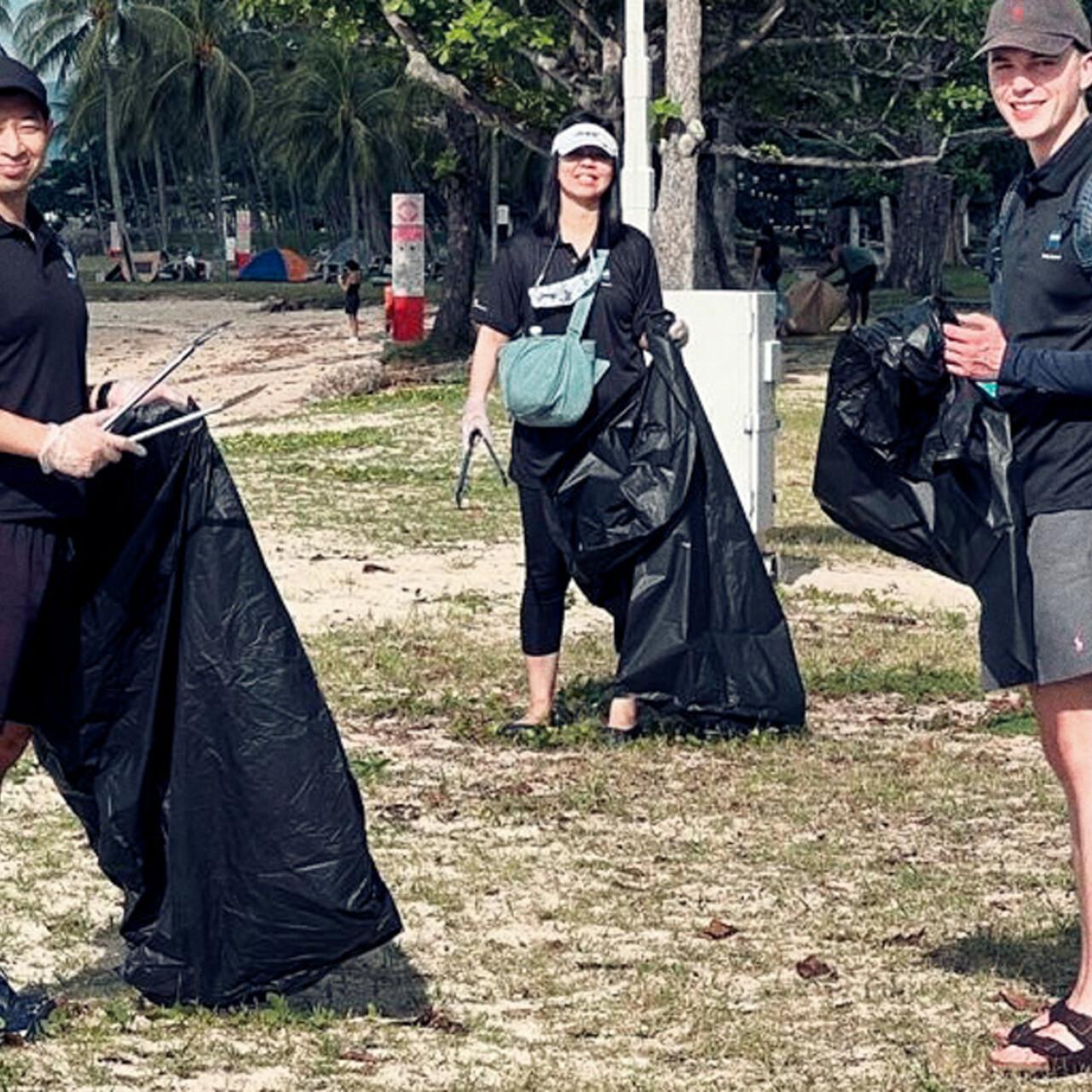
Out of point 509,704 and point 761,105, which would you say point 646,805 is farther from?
point 761,105

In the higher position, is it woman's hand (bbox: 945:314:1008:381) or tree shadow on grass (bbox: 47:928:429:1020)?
woman's hand (bbox: 945:314:1008:381)

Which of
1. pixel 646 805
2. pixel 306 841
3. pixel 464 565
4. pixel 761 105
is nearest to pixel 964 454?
pixel 306 841

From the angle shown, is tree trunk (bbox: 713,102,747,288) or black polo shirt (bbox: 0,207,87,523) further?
tree trunk (bbox: 713,102,747,288)

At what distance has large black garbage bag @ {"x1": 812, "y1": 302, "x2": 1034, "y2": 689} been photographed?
512 cm

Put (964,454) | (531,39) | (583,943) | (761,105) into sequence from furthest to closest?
(761,105)
(531,39)
(583,943)
(964,454)

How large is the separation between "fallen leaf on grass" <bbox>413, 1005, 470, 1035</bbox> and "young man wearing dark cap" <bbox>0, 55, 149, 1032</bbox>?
105 cm

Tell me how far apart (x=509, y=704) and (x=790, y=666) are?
1.17 metres

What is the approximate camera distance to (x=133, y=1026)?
5555mm

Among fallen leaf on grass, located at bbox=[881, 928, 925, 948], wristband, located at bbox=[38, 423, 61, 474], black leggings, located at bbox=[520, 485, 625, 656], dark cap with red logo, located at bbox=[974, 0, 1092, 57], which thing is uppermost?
dark cap with red logo, located at bbox=[974, 0, 1092, 57]

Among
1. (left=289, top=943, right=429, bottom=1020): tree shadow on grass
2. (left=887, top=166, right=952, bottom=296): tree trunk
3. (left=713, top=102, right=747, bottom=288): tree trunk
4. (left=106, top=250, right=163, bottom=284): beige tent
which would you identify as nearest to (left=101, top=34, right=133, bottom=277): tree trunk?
(left=106, top=250, right=163, bottom=284): beige tent

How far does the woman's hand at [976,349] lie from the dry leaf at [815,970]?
151 cm

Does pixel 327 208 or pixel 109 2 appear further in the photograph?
pixel 327 208

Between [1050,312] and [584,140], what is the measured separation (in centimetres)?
305

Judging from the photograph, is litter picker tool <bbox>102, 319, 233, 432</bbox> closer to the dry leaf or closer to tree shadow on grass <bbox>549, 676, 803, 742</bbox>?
the dry leaf
